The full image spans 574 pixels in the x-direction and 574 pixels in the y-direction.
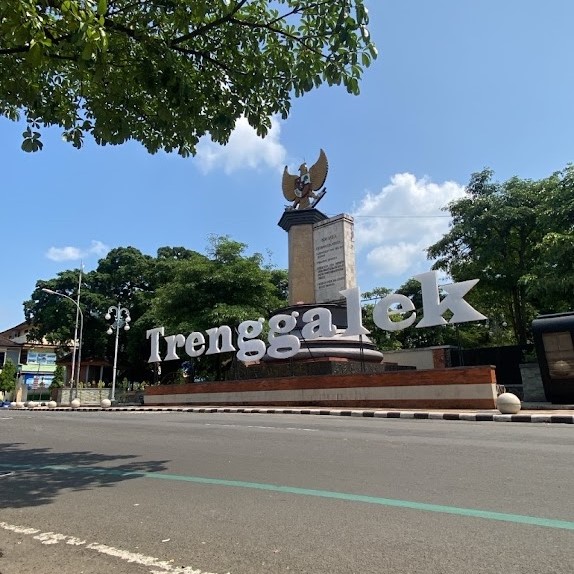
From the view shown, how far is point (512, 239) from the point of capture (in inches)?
1046

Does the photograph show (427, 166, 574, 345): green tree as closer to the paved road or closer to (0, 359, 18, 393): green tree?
the paved road

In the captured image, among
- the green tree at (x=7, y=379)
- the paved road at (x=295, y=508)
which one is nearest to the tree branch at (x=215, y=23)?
the paved road at (x=295, y=508)

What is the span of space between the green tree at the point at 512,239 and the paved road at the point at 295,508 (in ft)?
47.0

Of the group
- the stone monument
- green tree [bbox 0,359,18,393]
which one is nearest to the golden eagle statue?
the stone monument

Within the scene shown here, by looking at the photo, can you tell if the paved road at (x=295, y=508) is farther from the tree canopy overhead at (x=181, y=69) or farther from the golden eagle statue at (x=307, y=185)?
the golden eagle statue at (x=307, y=185)

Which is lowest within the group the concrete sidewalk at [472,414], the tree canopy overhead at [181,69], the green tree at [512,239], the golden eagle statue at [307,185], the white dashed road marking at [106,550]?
the white dashed road marking at [106,550]

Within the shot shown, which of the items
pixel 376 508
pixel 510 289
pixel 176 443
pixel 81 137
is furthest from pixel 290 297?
pixel 376 508

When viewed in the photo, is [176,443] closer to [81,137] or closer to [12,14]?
[81,137]

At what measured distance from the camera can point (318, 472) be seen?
22.5ft

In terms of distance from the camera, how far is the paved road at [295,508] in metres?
3.86

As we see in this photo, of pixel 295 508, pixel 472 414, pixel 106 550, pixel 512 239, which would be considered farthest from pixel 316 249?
pixel 106 550

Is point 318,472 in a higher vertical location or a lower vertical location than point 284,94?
lower

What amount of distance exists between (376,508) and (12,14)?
578cm

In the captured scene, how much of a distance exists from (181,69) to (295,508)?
218 inches
